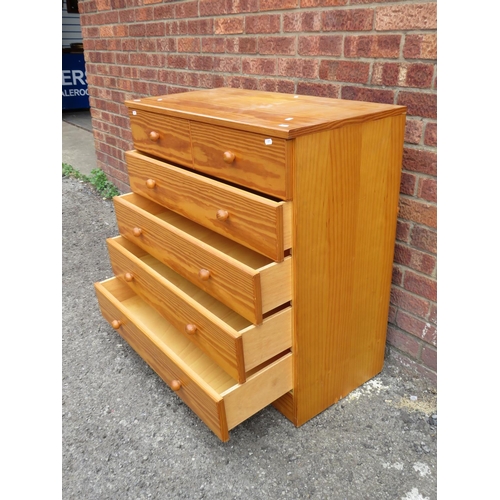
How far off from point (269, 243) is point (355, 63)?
3.08 ft

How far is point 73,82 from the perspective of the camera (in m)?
7.60

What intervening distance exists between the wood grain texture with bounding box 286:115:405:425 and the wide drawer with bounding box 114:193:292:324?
0.33ft

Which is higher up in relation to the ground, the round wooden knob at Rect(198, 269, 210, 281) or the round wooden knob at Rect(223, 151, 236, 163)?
the round wooden knob at Rect(223, 151, 236, 163)

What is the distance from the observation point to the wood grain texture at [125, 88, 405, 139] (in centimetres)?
135

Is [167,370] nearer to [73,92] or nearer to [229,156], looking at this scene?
[229,156]

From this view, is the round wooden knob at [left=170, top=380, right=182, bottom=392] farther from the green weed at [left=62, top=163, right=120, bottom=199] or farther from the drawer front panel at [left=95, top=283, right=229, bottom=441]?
the green weed at [left=62, top=163, right=120, bottom=199]

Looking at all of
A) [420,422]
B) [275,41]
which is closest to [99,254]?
[275,41]

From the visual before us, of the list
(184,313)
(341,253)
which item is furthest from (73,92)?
(341,253)

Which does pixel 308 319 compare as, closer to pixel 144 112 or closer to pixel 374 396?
pixel 374 396

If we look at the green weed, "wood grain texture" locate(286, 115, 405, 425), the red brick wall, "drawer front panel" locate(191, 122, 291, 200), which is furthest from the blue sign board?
"wood grain texture" locate(286, 115, 405, 425)

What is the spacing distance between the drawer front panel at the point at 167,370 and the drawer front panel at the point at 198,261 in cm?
29

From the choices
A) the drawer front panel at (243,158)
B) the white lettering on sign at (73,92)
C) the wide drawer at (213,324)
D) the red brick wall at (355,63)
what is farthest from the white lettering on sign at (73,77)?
the drawer front panel at (243,158)

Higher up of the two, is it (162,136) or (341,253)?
(162,136)

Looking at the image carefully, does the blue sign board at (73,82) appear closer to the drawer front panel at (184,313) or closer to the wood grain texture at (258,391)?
the drawer front panel at (184,313)
